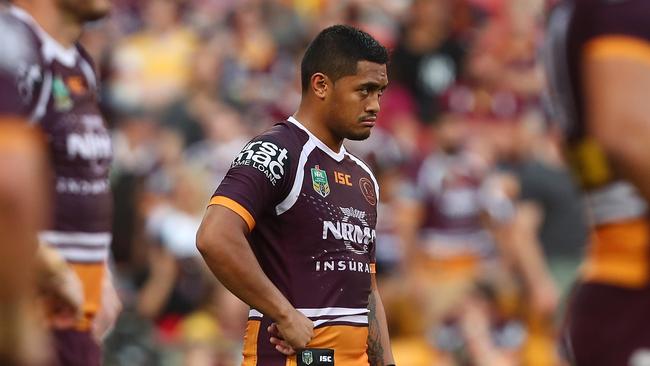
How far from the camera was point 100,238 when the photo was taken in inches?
288

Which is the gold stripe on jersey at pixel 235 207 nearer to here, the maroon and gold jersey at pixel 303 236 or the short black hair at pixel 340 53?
the maroon and gold jersey at pixel 303 236

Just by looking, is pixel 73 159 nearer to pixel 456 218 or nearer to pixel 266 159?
pixel 266 159

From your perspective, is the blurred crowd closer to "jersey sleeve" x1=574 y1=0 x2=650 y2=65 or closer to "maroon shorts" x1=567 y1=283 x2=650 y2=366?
"maroon shorts" x1=567 y1=283 x2=650 y2=366

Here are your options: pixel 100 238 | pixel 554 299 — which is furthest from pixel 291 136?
pixel 554 299

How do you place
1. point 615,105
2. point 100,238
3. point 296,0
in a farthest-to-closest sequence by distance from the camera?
point 296,0, point 100,238, point 615,105

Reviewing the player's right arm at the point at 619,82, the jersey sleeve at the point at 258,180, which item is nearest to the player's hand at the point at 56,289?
the jersey sleeve at the point at 258,180

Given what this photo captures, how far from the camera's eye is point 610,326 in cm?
444

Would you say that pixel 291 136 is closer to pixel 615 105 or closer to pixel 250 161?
pixel 250 161

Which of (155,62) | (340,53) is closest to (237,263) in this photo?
(340,53)

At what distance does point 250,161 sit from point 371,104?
0.70 m

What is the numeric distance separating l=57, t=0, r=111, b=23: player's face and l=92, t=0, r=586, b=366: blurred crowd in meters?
4.85

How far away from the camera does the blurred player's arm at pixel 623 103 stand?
4047 millimetres

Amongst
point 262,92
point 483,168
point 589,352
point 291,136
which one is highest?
point 262,92

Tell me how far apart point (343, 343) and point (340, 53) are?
1.37 metres
